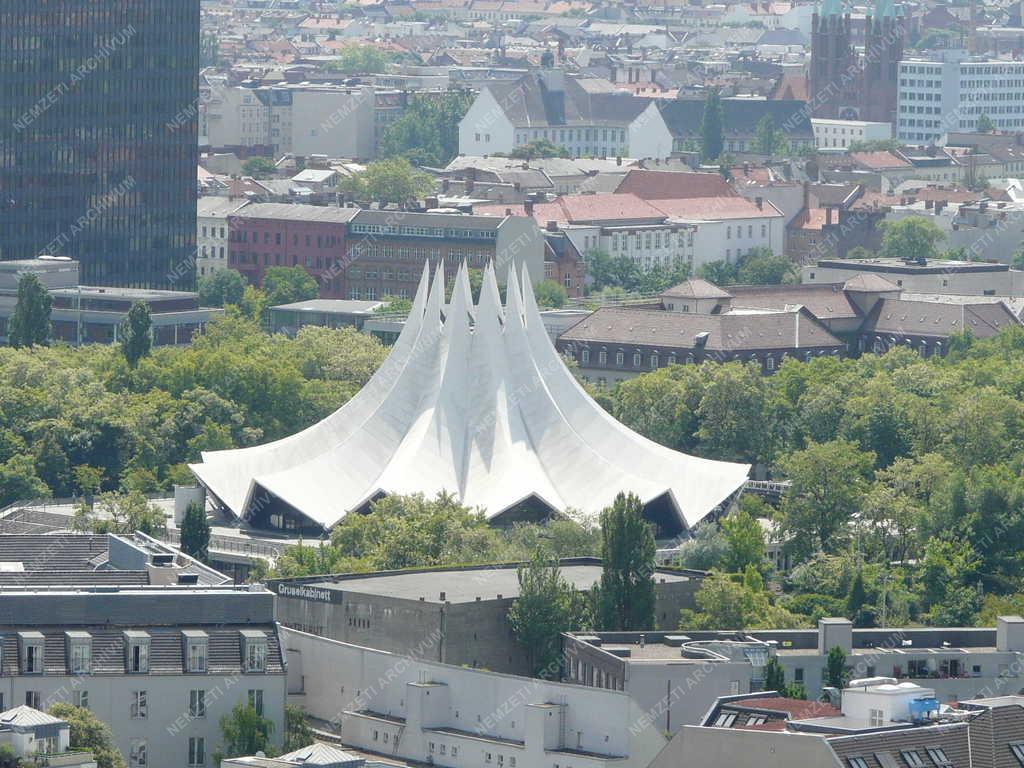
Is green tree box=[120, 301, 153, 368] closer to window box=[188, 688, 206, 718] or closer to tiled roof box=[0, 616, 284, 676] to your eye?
tiled roof box=[0, 616, 284, 676]

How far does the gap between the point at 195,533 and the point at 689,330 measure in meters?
53.5

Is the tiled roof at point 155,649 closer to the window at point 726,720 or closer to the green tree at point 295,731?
the green tree at point 295,731

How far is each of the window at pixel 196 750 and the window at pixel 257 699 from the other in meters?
1.31

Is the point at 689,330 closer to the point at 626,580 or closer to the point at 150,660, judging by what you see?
the point at 626,580

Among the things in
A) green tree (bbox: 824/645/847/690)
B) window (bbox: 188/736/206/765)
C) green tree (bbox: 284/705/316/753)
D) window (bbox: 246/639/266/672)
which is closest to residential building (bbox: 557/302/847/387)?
green tree (bbox: 824/645/847/690)

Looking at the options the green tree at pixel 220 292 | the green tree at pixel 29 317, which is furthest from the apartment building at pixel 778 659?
the green tree at pixel 220 292

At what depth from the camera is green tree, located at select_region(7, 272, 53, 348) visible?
6220 inches

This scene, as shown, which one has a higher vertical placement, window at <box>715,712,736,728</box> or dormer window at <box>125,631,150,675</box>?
window at <box>715,712,736,728</box>

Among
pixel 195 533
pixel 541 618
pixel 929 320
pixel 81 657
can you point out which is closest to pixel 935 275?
pixel 929 320

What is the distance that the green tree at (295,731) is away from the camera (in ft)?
290

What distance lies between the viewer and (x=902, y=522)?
126 meters

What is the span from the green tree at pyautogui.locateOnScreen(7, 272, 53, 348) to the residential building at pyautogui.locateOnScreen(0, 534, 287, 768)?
6878cm

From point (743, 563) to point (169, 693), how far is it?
33.4m

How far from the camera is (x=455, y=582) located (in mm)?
106812
